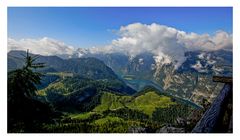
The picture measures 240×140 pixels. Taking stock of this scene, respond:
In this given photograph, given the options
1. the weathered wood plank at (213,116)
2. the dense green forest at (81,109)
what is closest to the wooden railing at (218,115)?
the weathered wood plank at (213,116)

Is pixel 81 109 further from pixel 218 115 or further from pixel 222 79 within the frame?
pixel 218 115

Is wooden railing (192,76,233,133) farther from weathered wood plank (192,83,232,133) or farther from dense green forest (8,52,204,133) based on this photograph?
dense green forest (8,52,204,133)

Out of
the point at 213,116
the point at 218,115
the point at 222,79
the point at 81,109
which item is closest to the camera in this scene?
the point at 213,116

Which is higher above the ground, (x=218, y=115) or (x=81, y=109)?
(x=218, y=115)

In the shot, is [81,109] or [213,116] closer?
[213,116]

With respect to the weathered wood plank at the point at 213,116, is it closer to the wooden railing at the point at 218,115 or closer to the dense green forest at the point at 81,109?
the wooden railing at the point at 218,115

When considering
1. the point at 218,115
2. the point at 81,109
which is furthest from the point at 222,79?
the point at 81,109
